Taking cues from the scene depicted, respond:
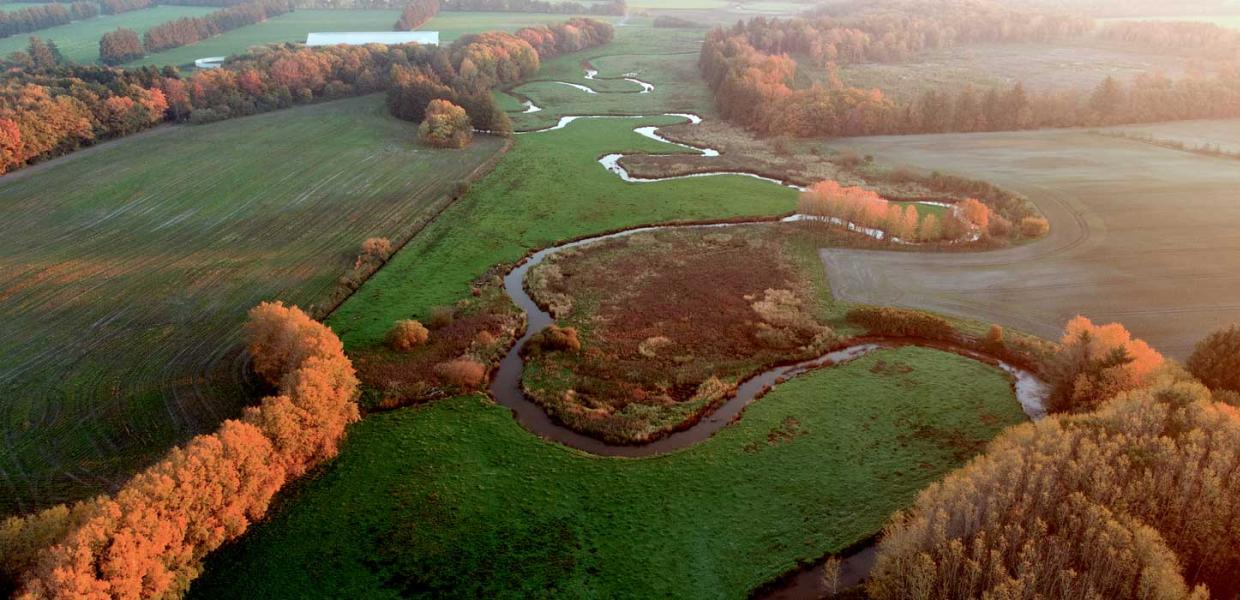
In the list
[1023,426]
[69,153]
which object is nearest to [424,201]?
[69,153]

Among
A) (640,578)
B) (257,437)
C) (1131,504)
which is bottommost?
(640,578)

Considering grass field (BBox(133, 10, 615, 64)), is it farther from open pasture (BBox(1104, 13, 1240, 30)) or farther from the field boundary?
open pasture (BBox(1104, 13, 1240, 30))

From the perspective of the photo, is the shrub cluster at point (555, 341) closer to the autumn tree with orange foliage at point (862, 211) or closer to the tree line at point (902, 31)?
the autumn tree with orange foliage at point (862, 211)

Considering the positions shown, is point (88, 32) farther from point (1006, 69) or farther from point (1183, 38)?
point (1183, 38)

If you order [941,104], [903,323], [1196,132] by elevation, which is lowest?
[903,323]

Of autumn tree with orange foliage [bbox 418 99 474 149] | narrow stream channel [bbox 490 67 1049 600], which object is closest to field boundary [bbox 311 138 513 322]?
autumn tree with orange foliage [bbox 418 99 474 149]

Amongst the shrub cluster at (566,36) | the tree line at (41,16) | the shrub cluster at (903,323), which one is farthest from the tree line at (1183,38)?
the tree line at (41,16)

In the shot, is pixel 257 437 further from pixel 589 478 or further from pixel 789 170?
pixel 789 170

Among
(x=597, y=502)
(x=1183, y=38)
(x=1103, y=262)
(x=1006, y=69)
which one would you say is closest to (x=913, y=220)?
(x=1103, y=262)
